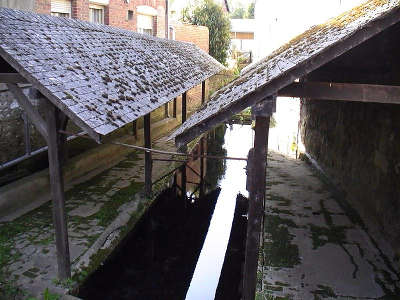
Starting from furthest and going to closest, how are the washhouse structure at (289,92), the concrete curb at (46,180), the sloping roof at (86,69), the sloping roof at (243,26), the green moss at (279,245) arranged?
the sloping roof at (243,26) → the concrete curb at (46,180) → the green moss at (279,245) → the sloping roof at (86,69) → the washhouse structure at (289,92)

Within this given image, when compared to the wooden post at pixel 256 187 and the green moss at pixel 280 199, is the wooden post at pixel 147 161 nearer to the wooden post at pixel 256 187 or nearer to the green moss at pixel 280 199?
the green moss at pixel 280 199

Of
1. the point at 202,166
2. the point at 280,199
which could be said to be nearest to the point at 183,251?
the point at 280,199

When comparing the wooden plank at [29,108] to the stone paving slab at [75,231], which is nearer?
the wooden plank at [29,108]

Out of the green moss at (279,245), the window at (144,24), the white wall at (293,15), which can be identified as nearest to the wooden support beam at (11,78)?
the green moss at (279,245)

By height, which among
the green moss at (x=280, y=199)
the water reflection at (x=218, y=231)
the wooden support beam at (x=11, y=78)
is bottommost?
the water reflection at (x=218, y=231)

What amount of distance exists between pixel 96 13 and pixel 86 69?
768cm

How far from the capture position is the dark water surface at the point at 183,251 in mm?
5973

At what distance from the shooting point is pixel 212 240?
7.83 meters

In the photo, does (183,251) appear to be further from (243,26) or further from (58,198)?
(243,26)

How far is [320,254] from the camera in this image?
596 cm

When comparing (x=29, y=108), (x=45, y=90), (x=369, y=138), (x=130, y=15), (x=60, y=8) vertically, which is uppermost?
(x=130, y=15)

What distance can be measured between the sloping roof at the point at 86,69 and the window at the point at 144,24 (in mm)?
7068

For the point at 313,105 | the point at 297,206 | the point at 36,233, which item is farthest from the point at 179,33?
the point at 36,233

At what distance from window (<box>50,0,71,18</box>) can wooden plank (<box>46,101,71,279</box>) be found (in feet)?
21.2
